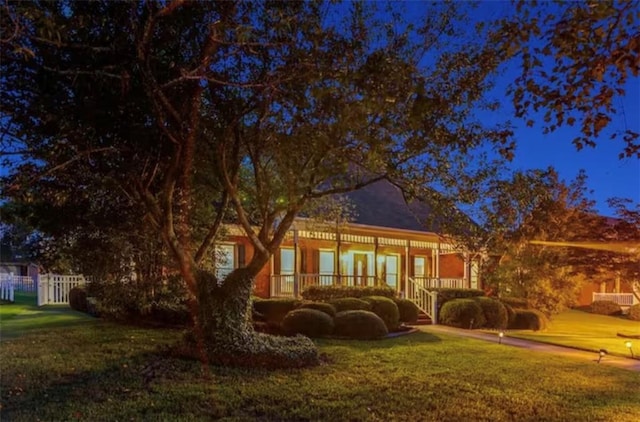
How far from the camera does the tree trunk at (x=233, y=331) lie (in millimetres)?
8633

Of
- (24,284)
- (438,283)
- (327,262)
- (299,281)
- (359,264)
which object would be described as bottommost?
(24,284)

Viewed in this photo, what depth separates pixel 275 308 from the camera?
14508 millimetres

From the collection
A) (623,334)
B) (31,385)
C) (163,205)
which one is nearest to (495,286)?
(623,334)

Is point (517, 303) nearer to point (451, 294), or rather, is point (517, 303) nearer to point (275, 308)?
point (451, 294)

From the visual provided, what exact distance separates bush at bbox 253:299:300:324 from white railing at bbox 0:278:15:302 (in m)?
11.2

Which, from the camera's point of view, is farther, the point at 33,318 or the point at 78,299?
the point at 78,299

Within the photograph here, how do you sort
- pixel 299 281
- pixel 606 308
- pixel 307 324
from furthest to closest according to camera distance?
pixel 606 308 < pixel 299 281 < pixel 307 324

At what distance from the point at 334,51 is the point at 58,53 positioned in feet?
11.6

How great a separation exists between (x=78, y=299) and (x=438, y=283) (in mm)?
13007

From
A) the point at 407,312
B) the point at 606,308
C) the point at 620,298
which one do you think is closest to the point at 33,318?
the point at 407,312

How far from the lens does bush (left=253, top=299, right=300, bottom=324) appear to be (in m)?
14.4

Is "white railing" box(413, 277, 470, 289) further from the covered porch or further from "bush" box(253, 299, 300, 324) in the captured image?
"bush" box(253, 299, 300, 324)

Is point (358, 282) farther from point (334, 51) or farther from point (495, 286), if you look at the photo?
point (334, 51)

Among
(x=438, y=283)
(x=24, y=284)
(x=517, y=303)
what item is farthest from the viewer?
(x=24, y=284)
